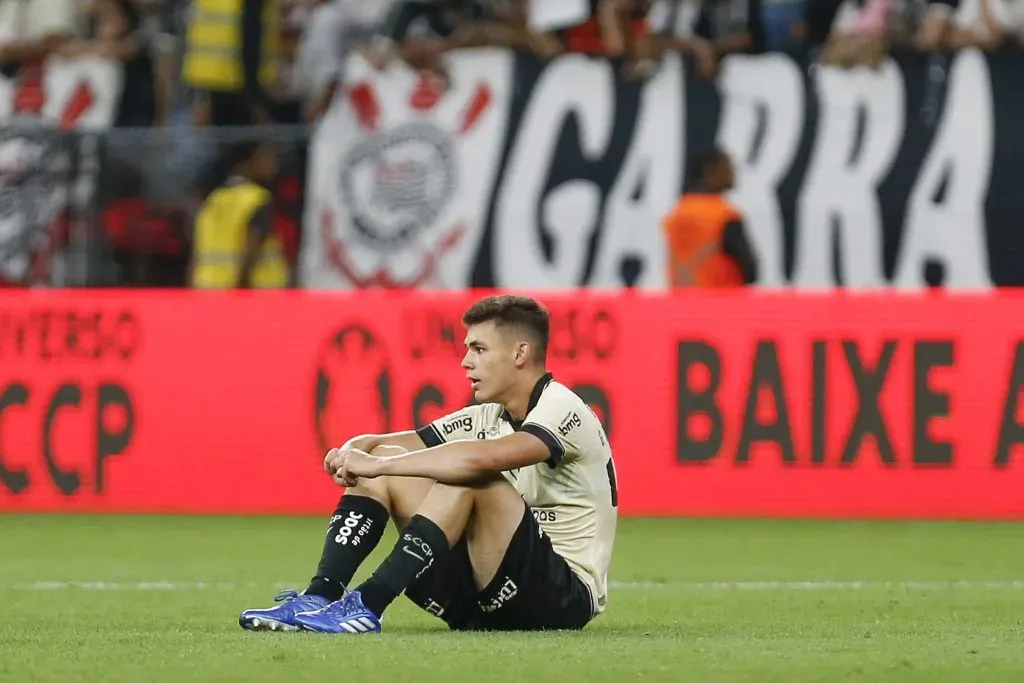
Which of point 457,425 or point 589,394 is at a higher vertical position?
point 457,425

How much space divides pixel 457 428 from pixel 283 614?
3.12 ft

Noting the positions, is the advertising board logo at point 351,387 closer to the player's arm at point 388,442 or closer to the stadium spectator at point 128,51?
the stadium spectator at point 128,51

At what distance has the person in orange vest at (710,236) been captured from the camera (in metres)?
15.2

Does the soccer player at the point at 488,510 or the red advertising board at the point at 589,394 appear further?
the red advertising board at the point at 589,394

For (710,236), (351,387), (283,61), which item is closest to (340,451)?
(351,387)

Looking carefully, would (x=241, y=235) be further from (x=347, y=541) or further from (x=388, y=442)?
(x=347, y=541)

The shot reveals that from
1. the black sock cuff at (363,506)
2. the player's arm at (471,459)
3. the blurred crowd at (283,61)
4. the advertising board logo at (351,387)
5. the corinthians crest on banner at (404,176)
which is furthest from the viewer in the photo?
→ the corinthians crest on banner at (404,176)

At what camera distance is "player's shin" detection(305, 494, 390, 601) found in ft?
23.1

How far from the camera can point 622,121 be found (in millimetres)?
16266

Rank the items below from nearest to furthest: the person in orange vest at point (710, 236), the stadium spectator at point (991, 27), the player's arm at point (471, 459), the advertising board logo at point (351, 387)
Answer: the player's arm at point (471, 459), the advertising board logo at point (351, 387), the person in orange vest at point (710, 236), the stadium spectator at point (991, 27)

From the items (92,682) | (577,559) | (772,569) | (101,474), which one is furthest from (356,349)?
(92,682)

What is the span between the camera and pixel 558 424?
22.8ft

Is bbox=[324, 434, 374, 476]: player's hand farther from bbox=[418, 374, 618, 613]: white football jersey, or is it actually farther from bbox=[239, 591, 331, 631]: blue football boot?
bbox=[239, 591, 331, 631]: blue football boot

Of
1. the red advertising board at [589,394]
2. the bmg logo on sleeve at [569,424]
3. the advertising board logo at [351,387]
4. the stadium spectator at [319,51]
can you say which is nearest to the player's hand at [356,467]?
the bmg logo on sleeve at [569,424]
